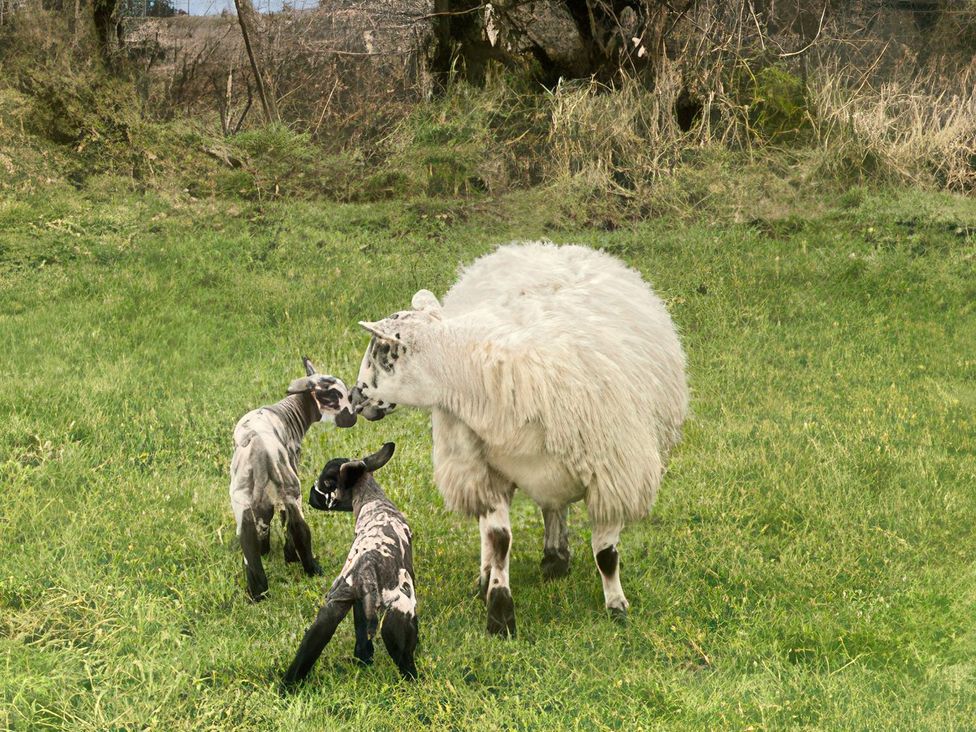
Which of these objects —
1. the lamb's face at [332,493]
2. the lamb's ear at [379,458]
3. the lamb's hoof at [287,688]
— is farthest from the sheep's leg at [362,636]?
the lamb's ear at [379,458]

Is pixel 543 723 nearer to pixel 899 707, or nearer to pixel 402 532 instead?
pixel 402 532

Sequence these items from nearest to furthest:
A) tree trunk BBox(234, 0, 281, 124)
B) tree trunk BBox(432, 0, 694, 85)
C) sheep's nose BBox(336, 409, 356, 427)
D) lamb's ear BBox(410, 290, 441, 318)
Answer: lamb's ear BBox(410, 290, 441, 318)
sheep's nose BBox(336, 409, 356, 427)
tree trunk BBox(234, 0, 281, 124)
tree trunk BBox(432, 0, 694, 85)

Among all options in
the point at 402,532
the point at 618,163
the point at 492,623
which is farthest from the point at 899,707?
the point at 618,163

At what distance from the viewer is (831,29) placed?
20.0 m

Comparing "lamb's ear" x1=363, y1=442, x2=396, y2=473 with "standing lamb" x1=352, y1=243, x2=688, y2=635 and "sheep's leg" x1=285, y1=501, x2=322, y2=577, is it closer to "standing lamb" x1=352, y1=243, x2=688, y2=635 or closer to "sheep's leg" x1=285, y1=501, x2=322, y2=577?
"standing lamb" x1=352, y1=243, x2=688, y2=635

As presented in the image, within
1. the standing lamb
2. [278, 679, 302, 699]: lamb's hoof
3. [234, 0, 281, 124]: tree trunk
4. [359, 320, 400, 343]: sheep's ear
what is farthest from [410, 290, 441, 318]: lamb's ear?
[234, 0, 281, 124]: tree trunk

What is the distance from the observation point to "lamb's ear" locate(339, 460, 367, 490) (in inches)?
230

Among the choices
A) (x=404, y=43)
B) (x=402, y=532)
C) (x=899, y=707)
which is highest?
(x=404, y=43)

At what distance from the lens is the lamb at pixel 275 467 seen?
611cm

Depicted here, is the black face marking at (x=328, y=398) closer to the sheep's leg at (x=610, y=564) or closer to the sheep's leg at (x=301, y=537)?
the sheep's leg at (x=301, y=537)

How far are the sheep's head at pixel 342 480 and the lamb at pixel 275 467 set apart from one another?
37 cm

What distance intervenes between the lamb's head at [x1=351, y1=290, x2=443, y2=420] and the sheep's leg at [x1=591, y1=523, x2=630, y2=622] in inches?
50.3

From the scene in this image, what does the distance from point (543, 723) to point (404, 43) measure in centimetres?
1485

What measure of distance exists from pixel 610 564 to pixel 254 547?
2032 mm
